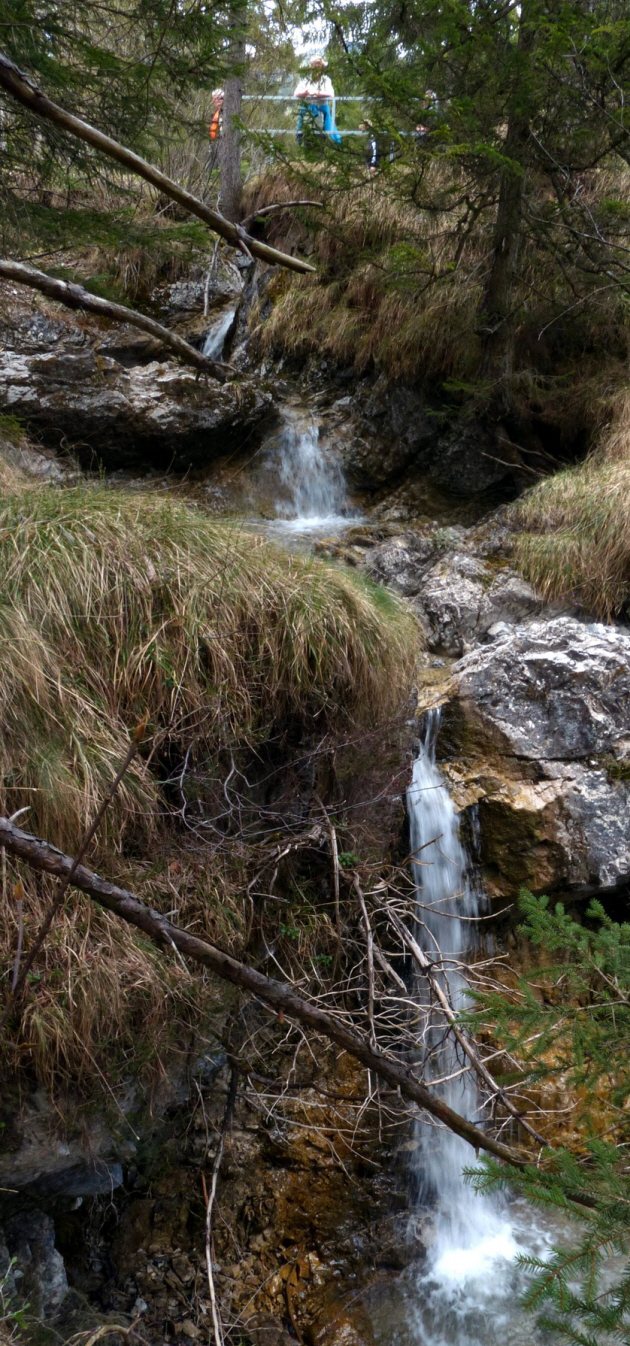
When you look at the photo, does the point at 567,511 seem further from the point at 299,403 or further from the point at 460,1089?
the point at 460,1089

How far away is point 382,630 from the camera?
4094mm

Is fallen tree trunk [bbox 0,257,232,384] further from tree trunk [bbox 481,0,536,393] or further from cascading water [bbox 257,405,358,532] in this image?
cascading water [bbox 257,405,358,532]

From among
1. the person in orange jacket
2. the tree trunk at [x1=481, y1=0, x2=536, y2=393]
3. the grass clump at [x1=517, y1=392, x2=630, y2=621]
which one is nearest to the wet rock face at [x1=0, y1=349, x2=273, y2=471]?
the tree trunk at [x1=481, y1=0, x2=536, y2=393]

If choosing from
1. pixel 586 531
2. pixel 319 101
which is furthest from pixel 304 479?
pixel 319 101

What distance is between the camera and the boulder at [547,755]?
4059 mm

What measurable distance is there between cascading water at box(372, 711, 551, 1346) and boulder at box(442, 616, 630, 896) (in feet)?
0.52

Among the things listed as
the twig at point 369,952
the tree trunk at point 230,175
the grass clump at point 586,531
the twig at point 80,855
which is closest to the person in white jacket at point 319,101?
the tree trunk at point 230,175

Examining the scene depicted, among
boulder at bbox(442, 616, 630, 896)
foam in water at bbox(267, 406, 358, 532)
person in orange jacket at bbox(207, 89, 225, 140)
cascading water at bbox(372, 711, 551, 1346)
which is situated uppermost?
person in orange jacket at bbox(207, 89, 225, 140)

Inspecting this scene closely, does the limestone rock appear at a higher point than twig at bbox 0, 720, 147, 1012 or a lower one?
lower

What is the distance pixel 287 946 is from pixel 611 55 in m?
5.20

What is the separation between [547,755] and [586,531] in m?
1.66

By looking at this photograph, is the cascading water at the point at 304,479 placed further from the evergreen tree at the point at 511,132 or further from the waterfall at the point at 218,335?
the evergreen tree at the point at 511,132

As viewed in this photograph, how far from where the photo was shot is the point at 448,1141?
3.69 metres

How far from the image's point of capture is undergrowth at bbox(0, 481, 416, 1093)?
280 cm
